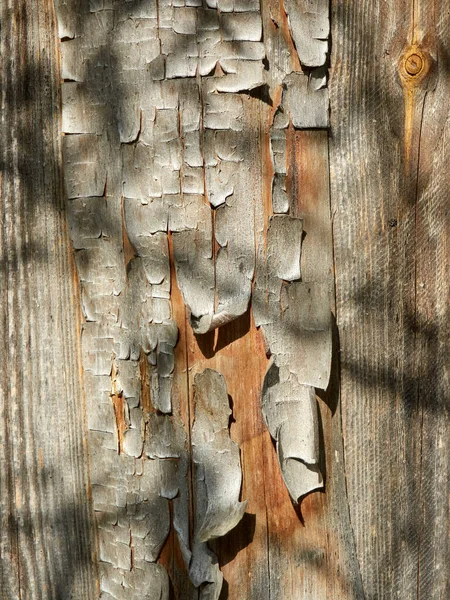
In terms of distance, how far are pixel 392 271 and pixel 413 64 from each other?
1.65ft

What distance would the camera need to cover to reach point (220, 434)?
1601 mm

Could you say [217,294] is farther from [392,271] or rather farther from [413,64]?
[413,64]

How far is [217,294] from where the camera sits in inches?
61.7

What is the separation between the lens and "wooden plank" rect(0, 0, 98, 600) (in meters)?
1.69

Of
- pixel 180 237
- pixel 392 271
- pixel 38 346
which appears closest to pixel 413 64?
pixel 392 271

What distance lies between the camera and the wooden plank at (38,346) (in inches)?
66.6

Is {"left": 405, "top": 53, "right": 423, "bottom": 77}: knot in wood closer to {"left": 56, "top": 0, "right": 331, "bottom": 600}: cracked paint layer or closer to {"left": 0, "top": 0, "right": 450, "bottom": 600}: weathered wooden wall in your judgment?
{"left": 0, "top": 0, "right": 450, "bottom": 600}: weathered wooden wall

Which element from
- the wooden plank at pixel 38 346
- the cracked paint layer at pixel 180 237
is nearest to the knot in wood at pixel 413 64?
the cracked paint layer at pixel 180 237

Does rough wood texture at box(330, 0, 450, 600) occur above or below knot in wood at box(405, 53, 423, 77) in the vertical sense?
Result: below

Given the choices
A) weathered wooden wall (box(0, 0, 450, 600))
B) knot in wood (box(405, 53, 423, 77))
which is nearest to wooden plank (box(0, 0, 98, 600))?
weathered wooden wall (box(0, 0, 450, 600))

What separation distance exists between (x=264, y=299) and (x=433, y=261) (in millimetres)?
463

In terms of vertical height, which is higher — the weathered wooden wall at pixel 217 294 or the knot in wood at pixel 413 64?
the knot in wood at pixel 413 64

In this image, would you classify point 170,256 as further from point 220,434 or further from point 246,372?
point 220,434

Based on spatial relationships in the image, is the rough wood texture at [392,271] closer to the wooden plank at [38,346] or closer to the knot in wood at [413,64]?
the knot in wood at [413,64]
